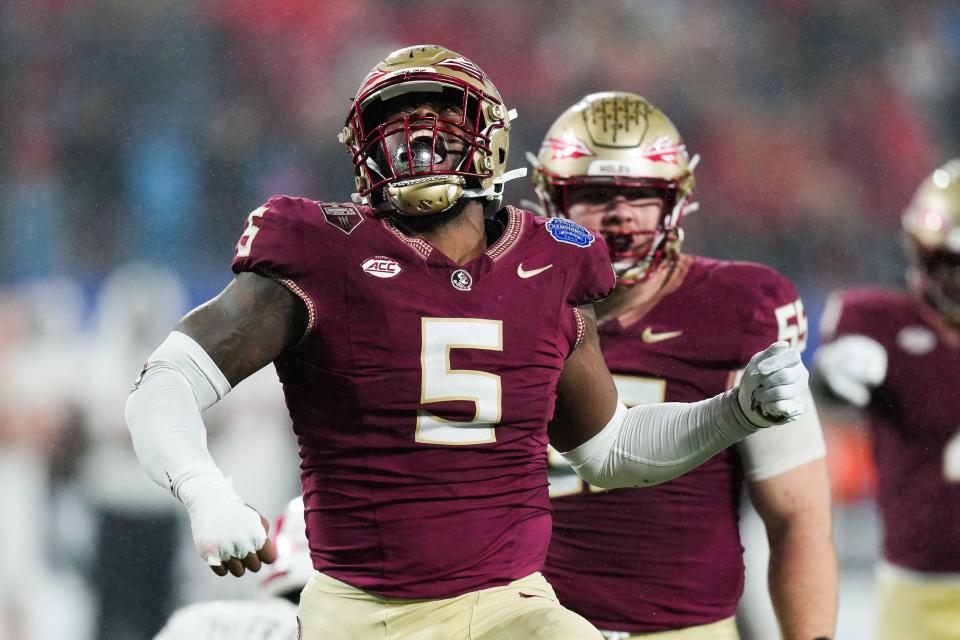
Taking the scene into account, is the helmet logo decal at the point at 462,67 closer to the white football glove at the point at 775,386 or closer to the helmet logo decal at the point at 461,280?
the helmet logo decal at the point at 461,280

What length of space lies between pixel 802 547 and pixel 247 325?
1.27 meters

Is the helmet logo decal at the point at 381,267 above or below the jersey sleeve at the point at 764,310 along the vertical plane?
above

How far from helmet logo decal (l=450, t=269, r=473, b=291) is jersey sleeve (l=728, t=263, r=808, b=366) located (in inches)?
33.1

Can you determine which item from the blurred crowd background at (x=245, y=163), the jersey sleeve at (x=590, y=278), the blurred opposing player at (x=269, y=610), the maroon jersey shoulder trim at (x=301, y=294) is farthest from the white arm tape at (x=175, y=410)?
the blurred crowd background at (x=245, y=163)

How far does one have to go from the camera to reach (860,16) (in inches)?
238

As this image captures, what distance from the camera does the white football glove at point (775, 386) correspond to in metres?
1.75

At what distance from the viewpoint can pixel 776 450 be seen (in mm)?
2496

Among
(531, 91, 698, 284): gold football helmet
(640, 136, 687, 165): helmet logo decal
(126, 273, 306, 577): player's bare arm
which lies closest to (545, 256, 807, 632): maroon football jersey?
(531, 91, 698, 284): gold football helmet

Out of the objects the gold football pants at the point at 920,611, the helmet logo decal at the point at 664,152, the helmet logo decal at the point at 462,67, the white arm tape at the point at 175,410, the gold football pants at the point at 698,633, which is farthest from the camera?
the gold football pants at the point at 920,611

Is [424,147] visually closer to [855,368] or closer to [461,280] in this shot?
[461,280]

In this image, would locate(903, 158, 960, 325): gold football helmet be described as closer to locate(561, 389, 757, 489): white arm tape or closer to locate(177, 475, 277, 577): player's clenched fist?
locate(561, 389, 757, 489): white arm tape

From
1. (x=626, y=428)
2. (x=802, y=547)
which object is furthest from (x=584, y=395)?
(x=802, y=547)

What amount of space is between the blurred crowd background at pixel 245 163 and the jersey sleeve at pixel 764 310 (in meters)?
2.00

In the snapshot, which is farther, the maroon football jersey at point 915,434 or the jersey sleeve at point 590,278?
the maroon football jersey at point 915,434
